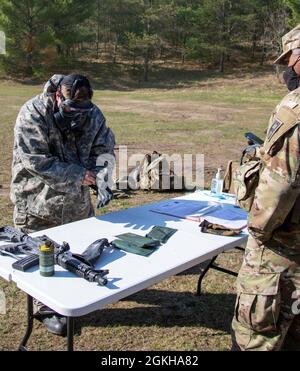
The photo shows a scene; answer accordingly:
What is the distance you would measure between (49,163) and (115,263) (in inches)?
40.6

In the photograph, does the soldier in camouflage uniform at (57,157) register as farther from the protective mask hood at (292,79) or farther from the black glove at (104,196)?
the protective mask hood at (292,79)

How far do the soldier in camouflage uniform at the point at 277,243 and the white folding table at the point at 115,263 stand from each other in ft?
1.46

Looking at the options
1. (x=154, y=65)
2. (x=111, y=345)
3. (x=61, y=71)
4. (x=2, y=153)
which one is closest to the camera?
(x=111, y=345)

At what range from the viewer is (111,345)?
10.6 ft

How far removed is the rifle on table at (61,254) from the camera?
2.27 meters

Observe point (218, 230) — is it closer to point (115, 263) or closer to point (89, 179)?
point (115, 263)

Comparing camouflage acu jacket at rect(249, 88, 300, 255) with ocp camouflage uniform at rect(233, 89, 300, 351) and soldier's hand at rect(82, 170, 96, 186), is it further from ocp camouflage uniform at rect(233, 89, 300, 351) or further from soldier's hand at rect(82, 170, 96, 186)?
soldier's hand at rect(82, 170, 96, 186)

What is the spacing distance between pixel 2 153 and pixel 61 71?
1013 inches

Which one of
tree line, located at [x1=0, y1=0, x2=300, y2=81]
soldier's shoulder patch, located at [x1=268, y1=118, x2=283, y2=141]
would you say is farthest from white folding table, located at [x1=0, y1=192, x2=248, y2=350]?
tree line, located at [x1=0, y1=0, x2=300, y2=81]

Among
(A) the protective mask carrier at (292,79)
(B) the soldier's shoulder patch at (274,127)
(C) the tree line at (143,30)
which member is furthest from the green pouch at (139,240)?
(C) the tree line at (143,30)

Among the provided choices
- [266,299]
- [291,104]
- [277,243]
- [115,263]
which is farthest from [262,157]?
[115,263]
